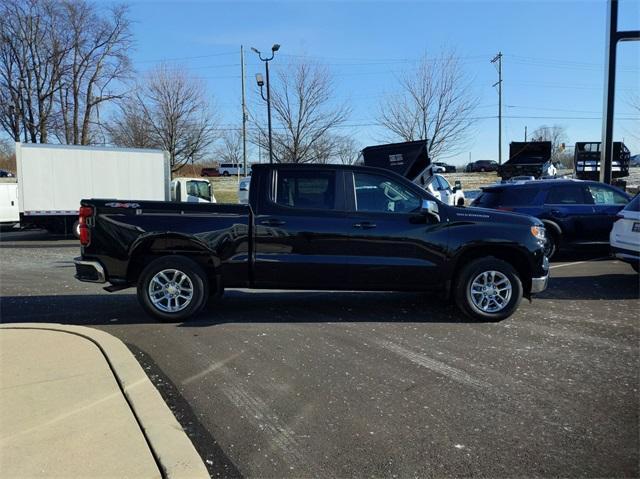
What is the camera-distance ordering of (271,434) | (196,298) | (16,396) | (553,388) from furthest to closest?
(196,298) < (553,388) < (16,396) < (271,434)

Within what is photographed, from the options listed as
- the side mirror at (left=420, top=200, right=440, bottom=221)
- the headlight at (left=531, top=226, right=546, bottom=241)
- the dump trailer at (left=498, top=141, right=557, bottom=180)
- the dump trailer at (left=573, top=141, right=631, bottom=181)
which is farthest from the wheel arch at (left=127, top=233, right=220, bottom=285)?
the dump trailer at (left=573, top=141, right=631, bottom=181)

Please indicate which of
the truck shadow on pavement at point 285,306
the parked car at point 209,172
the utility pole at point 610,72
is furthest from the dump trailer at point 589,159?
the parked car at point 209,172

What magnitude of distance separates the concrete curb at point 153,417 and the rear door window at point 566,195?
9.22m

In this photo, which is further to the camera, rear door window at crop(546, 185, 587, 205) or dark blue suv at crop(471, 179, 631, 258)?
rear door window at crop(546, 185, 587, 205)

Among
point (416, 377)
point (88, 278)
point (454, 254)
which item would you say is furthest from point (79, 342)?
point (454, 254)

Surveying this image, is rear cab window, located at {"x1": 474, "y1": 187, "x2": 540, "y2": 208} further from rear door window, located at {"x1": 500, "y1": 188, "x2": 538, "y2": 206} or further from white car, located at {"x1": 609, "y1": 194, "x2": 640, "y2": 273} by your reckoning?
white car, located at {"x1": 609, "y1": 194, "x2": 640, "y2": 273}

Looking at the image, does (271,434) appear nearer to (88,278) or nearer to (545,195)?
(88,278)

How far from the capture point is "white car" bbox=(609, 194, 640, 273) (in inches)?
316

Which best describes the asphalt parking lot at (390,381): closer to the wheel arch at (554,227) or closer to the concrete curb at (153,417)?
the concrete curb at (153,417)

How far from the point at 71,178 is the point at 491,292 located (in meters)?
16.0

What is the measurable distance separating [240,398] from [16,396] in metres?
1.69

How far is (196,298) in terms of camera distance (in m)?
6.26

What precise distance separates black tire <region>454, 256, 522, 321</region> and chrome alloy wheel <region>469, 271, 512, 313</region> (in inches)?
1.0

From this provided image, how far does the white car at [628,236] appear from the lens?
26.4ft
